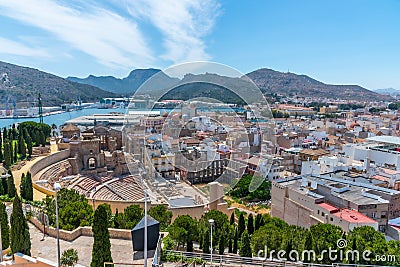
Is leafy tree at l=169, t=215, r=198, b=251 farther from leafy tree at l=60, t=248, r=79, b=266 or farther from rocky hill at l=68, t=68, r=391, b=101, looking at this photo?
rocky hill at l=68, t=68, r=391, b=101

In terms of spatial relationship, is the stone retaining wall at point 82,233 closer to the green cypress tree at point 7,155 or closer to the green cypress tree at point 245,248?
the green cypress tree at point 245,248

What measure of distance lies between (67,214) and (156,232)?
1997 millimetres

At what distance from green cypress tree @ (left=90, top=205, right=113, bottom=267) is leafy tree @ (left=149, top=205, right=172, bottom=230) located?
2318mm

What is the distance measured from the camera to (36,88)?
53125 mm

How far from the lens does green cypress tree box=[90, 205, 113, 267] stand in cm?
342

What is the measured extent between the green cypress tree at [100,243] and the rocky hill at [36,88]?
157ft

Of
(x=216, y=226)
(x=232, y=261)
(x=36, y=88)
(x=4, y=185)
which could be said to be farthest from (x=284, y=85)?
(x=232, y=261)

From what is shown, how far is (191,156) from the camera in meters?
7.36

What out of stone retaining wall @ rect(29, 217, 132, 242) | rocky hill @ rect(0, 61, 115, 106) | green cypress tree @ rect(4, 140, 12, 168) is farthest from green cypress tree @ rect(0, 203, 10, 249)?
rocky hill @ rect(0, 61, 115, 106)

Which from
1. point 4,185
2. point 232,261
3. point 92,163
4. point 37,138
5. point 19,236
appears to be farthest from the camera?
point 37,138

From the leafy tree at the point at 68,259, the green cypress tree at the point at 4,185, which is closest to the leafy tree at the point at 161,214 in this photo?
the leafy tree at the point at 68,259

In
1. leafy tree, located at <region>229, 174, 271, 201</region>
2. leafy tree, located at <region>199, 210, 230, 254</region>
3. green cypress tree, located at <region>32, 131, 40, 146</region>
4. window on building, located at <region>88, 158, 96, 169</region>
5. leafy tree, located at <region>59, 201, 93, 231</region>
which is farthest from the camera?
green cypress tree, located at <region>32, 131, 40, 146</region>

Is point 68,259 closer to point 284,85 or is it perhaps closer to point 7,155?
point 7,155

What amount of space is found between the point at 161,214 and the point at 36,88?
5551 cm
